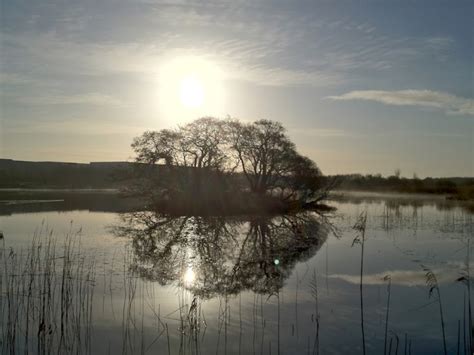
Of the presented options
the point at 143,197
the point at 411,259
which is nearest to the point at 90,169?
the point at 143,197

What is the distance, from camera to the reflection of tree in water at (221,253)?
11.2 metres

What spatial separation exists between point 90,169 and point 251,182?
6369cm

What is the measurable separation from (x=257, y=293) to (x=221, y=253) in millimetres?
5135

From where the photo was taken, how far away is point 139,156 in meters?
36.7

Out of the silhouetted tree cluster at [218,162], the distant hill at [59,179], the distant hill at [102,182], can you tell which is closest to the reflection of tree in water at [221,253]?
the silhouetted tree cluster at [218,162]

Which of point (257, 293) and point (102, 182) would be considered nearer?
point (257, 293)

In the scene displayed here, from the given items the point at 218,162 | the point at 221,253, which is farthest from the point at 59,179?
the point at 221,253

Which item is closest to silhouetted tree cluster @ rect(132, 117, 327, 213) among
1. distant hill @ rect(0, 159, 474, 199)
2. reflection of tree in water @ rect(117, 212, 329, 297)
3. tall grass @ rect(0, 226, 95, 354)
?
reflection of tree in water @ rect(117, 212, 329, 297)

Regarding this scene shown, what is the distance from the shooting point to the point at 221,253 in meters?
15.3

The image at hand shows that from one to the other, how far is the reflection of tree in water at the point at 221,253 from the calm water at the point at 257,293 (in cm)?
4

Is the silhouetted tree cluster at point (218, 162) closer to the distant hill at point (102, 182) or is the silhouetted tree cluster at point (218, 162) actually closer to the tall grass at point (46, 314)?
the tall grass at point (46, 314)

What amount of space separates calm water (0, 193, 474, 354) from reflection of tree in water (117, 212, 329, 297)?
4cm

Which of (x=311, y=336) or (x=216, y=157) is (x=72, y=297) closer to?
(x=311, y=336)

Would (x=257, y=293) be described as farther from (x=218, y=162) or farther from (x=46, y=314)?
(x=218, y=162)
